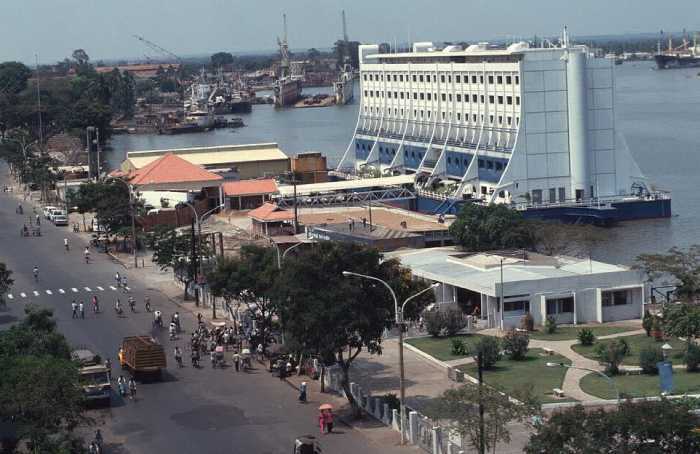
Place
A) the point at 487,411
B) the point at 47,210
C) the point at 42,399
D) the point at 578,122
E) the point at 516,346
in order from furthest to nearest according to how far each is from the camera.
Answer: the point at 47,210 < the point at 578,122 < the point at 516,346 < the point at 42,399 < the point at 487,411

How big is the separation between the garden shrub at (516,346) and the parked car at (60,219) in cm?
4641

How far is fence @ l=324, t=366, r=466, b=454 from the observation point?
104 feet

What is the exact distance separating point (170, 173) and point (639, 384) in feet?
177

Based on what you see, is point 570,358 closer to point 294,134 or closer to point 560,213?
point 560,213

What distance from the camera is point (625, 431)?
24.3 metres

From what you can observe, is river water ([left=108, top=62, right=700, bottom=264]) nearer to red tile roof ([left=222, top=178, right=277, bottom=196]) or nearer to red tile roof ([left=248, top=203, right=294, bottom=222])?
red tile roof ([left=248, top=203, right=294, bottom=222])

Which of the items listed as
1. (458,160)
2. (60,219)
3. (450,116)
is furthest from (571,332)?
(450,116)

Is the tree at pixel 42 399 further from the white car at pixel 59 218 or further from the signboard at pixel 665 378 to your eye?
the white car at pixel 59 218

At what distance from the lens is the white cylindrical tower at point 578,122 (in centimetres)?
7862

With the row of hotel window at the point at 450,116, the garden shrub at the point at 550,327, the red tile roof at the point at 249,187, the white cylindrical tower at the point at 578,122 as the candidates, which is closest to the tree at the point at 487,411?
the garden shrub at the point at 550,327

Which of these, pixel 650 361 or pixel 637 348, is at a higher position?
pixel 650 361

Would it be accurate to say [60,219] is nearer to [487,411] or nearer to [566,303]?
[566,303]

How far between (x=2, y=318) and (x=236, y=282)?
11407mm

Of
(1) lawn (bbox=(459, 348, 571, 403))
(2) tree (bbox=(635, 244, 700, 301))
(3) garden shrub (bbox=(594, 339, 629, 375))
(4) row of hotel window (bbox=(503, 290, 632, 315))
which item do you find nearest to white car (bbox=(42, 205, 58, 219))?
(4) row of hotel window (bbox=(503, 290, 632, 315))
